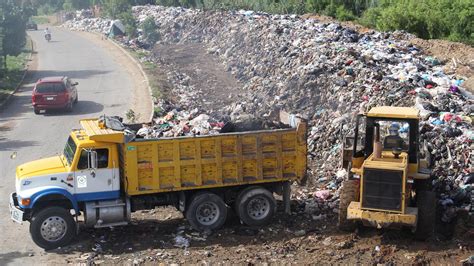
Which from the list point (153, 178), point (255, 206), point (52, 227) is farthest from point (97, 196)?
point (255, 206)

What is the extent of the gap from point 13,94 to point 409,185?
74.3 ft

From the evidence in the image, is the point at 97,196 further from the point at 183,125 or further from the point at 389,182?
the point at 183,125

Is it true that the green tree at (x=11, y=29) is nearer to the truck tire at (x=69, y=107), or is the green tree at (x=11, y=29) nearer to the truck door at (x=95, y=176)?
the truck tire at (x=69, y=107)

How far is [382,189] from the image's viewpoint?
11.1m

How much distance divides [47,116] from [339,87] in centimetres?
1173

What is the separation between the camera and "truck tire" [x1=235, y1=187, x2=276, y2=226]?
505 inches

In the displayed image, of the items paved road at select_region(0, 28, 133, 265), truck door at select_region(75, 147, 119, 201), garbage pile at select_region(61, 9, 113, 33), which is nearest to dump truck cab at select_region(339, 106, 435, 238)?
truck door at select_region(75, 147, 119, 201)

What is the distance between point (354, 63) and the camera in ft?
67.6

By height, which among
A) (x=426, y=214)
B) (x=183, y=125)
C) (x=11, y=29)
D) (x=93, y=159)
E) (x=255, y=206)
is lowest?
(x=255, y=206)

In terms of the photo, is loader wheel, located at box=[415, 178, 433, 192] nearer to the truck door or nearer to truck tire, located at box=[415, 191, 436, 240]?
truck tire, located at box=[415, 191, 436, 240]

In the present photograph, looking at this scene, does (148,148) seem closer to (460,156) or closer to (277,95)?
(460,156)

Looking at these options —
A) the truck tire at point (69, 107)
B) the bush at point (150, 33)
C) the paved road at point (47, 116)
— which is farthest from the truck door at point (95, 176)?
the bush at point (150, 33)

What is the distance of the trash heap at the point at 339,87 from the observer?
14.1 metres

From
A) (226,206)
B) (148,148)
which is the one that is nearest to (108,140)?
(148,148)
